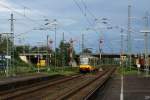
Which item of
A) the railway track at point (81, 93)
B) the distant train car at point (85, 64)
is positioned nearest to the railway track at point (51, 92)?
the railway track at point (81, 93)

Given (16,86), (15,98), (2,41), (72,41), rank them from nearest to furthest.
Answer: (15,98), (16,86), (72,41), (2,41)

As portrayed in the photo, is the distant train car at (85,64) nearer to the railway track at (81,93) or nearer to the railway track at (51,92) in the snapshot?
the railway track at (51,92)

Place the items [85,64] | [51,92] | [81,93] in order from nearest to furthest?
1. [81,93]
2. [51,92]
3. [85,64]

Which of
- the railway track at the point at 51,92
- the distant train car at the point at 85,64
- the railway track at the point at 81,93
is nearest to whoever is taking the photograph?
the railway track at the point at 81,93

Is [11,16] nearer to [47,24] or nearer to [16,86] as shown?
[47,24]

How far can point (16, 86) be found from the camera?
131 feet

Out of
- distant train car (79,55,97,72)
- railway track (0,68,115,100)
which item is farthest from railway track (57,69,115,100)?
distant train car (79,55,97,72)

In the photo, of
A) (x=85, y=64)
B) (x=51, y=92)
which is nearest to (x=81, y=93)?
(x=51, y=92)

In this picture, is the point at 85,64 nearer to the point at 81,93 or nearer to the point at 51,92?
the point at 51,92

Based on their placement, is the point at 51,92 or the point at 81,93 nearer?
the point at 81,93

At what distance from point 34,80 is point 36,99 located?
945 inches

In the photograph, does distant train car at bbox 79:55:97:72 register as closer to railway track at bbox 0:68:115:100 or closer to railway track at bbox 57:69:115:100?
railway track at bbox 0:68:115:100

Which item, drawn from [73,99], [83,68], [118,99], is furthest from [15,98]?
[83,68]

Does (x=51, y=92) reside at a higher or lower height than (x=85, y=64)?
lower
